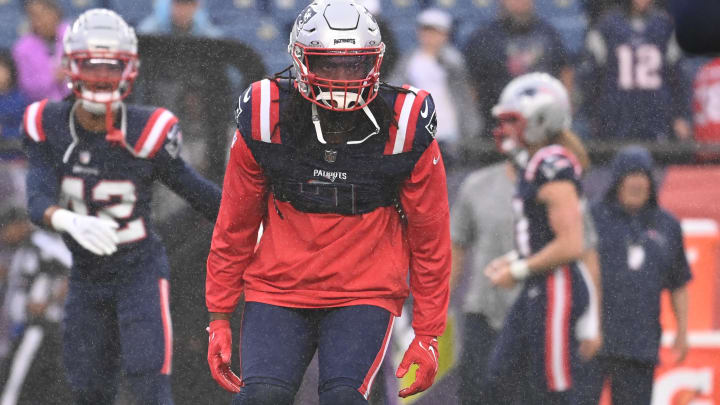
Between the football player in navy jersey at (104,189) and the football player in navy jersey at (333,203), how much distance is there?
37.2 inches

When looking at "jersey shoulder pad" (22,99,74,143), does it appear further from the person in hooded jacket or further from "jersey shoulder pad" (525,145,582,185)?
the person in hooded jacket

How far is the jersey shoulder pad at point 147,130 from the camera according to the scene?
4273mm

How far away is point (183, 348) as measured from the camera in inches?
204

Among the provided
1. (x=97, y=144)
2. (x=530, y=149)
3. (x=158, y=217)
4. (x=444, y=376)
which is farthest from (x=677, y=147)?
(x=97, y=144)

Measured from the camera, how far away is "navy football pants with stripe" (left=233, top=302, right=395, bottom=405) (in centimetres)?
312

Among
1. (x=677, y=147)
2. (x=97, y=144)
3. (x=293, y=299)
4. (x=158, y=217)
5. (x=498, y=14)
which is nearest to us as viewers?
(x=293, y=299)

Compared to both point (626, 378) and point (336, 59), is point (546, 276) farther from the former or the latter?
point (336, 59)

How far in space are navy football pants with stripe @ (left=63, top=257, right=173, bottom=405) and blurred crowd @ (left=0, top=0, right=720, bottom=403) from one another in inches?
50.2

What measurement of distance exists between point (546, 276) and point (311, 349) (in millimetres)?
1926

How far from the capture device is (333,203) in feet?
10.8

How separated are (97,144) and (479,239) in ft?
6.68

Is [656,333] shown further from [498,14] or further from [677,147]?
[498,14]

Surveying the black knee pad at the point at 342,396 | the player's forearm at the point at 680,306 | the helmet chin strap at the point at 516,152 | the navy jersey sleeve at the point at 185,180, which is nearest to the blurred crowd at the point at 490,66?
the helmet chin strap at the point at 516,152

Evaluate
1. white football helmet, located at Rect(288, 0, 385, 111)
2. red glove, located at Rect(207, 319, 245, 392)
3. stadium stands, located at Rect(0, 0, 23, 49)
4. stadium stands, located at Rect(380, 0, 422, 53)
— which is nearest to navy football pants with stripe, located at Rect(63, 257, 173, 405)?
red glove, located at Rect(207, 319, 245, 392)
